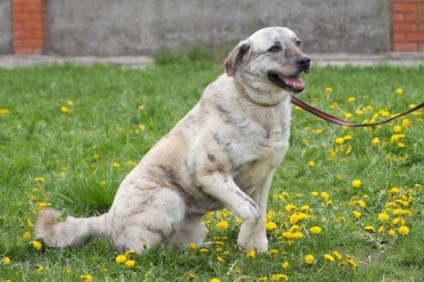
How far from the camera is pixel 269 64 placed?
A: 189 inches

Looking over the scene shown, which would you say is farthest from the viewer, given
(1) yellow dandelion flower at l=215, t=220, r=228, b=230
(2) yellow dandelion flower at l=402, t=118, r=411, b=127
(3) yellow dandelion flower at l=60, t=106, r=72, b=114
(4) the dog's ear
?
(3) yellow dandelion flower at l=60, t=106, r=72, b=114

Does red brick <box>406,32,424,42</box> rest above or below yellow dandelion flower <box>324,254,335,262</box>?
above

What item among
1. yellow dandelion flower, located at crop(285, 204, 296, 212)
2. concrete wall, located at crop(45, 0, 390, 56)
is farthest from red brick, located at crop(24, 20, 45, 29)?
yellow dandelion flower, located at crop(285, 204, 296, 212)

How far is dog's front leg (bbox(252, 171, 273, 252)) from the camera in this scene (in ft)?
16.2

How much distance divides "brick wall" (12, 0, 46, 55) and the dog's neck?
824cm

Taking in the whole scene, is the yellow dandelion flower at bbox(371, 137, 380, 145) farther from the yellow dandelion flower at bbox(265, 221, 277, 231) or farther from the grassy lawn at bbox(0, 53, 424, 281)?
the yellow dandelion flower at bbox(265, 221, 277, 231)

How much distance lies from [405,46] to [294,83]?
7.08m

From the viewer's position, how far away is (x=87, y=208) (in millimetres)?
5820

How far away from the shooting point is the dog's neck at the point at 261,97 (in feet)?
15.8

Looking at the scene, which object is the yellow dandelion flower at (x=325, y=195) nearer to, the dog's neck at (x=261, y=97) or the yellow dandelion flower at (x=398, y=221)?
the yellow dandelion flower at (x=398, y=221)

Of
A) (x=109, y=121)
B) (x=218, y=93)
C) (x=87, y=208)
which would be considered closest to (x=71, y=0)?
(x=109, y=121)

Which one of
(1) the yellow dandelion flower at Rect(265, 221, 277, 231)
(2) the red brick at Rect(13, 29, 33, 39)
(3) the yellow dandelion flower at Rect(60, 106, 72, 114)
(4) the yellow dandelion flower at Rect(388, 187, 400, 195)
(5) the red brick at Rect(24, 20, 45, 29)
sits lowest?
(1) the yellow dandelion flower at Rect(265, 221, 277, 231)

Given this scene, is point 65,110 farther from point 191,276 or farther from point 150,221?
point 191,276

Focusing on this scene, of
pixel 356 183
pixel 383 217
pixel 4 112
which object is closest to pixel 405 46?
pixel 4 112
